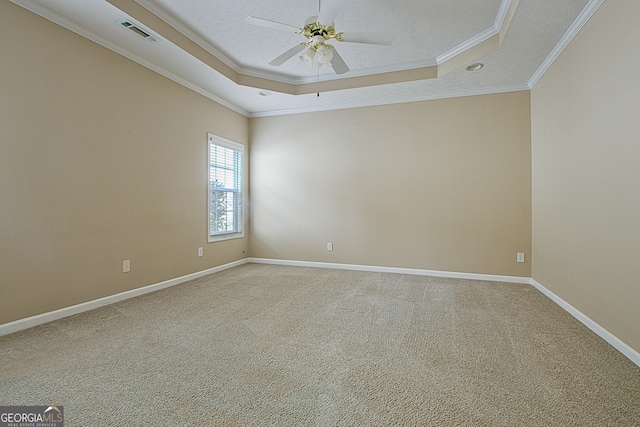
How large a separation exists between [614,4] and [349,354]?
3.10m

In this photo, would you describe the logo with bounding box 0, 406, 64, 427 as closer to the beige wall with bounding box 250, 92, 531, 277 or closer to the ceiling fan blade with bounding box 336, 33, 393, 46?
the ceiling fan blade with bounding box 336, 33, 393, 46

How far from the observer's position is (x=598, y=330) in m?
2.20

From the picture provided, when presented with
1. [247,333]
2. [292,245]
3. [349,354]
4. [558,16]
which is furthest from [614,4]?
[292,245]

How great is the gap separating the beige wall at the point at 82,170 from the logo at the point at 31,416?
1.23m

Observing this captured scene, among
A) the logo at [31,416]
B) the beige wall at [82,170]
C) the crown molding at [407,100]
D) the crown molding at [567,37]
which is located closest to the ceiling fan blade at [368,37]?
the crown molding at [567,37]

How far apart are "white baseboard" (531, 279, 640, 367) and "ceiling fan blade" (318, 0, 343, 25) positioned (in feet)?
9.79

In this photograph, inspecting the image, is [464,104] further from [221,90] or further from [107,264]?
[107,264]

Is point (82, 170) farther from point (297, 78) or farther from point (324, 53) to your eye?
point (297, 78)

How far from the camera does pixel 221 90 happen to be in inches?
160

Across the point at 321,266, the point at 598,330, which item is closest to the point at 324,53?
the point at 598,330

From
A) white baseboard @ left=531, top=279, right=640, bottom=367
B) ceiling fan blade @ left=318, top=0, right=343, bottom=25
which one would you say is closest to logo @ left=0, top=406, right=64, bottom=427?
ceiling fan blade @ left=318, top=0, right=343, bottom=25

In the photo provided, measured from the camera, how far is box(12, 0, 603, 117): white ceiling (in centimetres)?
247

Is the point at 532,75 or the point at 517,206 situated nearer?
the point at 532,75

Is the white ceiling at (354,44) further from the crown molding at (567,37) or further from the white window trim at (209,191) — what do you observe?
the white window trim at (209,191)
